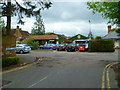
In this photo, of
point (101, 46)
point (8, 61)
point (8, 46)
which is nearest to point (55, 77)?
Answer: point (8, 61)

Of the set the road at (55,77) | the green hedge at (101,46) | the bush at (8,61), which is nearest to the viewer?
the road at (55,77)

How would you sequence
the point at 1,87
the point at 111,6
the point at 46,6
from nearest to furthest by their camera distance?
the point at 1,87, the point at 111,6, the point at 46,6

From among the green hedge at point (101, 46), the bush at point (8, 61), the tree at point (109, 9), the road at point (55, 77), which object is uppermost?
the tree at point (109, 9)

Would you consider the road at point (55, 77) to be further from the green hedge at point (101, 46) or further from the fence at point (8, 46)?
the green hedge at point (101, 46)

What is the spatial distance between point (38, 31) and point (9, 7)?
62828 millimetres

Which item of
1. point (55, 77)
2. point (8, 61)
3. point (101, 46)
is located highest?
point (101, 46)

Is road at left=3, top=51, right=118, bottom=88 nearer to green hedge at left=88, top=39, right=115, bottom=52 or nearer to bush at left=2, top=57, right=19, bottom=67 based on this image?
bush at left=2, top=57, right=19, bottom=67

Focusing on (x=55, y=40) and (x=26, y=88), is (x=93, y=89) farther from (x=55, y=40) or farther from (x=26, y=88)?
(x=55, y=40)

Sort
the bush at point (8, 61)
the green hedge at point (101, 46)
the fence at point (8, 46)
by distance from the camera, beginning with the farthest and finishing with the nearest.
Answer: the green hedge at point (101, 46), the fence at point (8, 46), the bush at point (8, 61)

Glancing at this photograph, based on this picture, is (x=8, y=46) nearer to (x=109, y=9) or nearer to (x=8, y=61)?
(x=8, y=61)

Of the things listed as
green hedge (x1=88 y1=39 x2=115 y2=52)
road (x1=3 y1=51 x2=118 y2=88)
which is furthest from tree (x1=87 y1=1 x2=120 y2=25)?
green hedge (x1=88 y1=39 x2=115 y2=52)

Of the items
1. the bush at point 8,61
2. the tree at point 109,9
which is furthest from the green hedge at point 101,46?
the bush at point 8,61

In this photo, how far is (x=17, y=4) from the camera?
1517 centimetres

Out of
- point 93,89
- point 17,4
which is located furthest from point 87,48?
point 93,89
